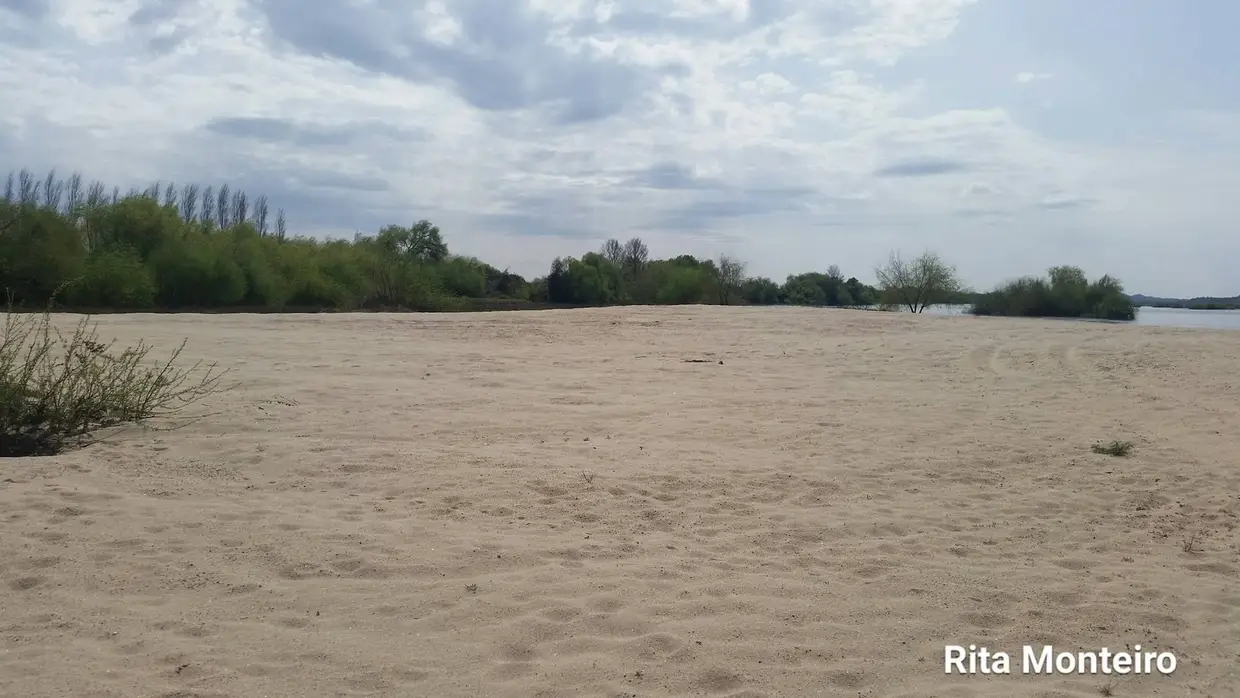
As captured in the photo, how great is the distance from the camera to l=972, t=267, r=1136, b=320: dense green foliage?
87.9ft

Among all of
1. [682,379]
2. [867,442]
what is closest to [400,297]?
[682,379]

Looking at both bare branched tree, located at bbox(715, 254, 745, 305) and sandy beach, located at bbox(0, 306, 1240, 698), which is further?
bare branched tree, located at bbox(715, 254, 745, 305)

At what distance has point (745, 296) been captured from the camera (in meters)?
43.2

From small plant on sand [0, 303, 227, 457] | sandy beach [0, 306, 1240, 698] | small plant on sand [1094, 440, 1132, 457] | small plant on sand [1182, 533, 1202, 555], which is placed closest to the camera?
sandy beach [0, 306, 1240, 698]

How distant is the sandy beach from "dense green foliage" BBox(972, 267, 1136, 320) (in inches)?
735

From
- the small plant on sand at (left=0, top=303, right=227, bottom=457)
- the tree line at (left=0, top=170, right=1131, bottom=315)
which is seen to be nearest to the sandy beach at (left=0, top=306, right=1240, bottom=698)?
the small plant on sand at (left=0, top=303, right=227, bottom=457)

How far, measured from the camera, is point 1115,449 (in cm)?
743

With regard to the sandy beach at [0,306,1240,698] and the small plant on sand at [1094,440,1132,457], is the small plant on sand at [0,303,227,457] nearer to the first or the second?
the sandy beach at [0,306,1240,698]

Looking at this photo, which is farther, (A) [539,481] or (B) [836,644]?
(A) [539,481]

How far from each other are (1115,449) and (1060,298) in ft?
77.3

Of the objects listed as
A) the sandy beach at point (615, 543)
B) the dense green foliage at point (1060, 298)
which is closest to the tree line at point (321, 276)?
the dense green foliage at point (1060, 298)

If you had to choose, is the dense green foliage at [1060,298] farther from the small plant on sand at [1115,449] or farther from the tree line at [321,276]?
the small plant on sand at [1115,449]

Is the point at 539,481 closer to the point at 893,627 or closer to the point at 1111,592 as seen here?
the point at 893,627

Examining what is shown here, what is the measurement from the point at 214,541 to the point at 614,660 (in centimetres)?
261
